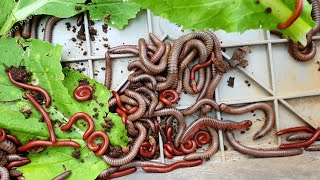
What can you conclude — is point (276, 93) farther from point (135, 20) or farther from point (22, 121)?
point (22, 121)

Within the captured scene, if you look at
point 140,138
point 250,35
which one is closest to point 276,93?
point 250,35

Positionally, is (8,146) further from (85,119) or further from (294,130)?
(294,130)

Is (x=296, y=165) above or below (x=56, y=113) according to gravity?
below

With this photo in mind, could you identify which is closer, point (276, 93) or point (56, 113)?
point (56, 113)

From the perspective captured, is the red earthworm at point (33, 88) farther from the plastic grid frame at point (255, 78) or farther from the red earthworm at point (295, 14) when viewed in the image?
the red earthworm at point (295, 14)

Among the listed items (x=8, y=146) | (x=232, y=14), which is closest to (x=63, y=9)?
(x=8, y=146)

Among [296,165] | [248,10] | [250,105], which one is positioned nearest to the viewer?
[248,10]

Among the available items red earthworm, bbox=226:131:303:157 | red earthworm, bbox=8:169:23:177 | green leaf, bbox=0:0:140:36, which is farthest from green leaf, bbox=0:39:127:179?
red earthworm, bbox=226:131:303:157
